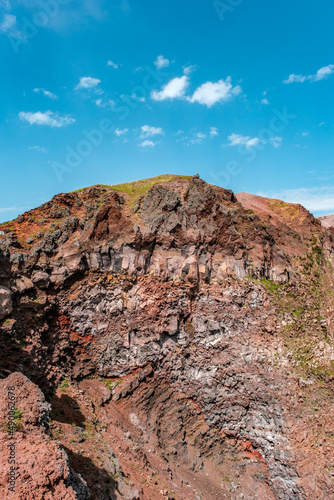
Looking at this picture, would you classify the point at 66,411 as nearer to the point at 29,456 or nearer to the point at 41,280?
the point at 41,280

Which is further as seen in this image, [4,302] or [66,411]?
[66,411]

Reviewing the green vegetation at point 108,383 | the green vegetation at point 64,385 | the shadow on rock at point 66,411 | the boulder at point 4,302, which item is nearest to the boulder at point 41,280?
the boulder at point 4,302

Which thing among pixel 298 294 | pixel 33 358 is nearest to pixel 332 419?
pixel 298 294

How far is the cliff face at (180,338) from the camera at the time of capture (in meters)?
21.7

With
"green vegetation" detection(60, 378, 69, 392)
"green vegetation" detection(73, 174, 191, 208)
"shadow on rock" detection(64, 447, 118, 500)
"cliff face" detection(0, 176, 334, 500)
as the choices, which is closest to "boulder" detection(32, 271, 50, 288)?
"cliff face" detection(0, 176, 334, 500)

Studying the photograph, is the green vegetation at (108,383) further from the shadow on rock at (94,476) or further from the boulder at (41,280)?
the boulder at (41,280)

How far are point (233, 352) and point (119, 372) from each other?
10321 millimetres

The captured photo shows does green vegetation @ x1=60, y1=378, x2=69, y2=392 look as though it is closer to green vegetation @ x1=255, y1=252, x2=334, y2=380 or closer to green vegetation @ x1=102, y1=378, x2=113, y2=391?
green vegetation @ x1=102, y1=378, x2=113, y2=391

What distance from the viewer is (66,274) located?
25.5 meters

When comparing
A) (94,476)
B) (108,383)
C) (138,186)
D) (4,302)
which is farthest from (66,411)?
(138,186)

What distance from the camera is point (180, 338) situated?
25.9m

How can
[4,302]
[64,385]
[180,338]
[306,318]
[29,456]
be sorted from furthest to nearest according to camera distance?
[306,318] < [180,338] < [64,385] < [4,302] < [29,456]

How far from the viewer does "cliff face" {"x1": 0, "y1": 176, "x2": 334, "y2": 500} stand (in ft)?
71.3

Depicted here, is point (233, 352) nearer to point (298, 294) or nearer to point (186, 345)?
point (186, 345)
